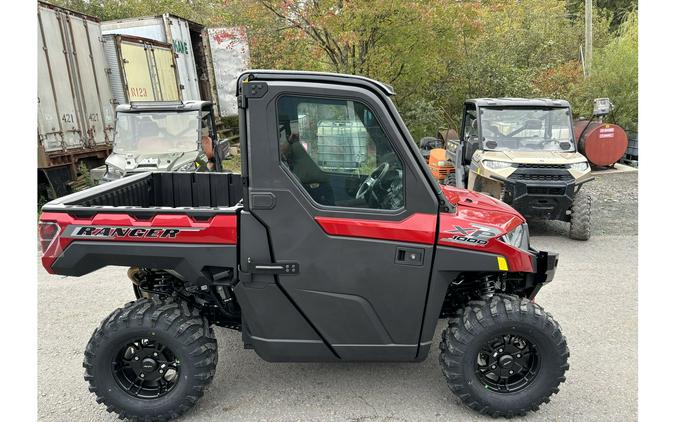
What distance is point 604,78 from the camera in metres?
15.4

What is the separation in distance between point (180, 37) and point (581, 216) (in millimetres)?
11763

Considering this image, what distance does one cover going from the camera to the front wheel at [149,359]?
3.15 m

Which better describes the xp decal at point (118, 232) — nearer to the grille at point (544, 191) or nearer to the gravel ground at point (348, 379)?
the gravel ground at point (348, 379)

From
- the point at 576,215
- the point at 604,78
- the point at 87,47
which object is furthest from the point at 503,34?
the point at 87,47

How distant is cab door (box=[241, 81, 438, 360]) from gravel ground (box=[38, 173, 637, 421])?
0.81 meters

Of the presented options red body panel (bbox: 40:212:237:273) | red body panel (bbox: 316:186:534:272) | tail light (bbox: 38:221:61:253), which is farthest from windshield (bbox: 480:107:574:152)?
tail light (bbox: 38:221:61:253)

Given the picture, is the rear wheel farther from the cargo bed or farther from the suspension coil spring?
the cargo bed

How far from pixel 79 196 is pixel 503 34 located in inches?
707

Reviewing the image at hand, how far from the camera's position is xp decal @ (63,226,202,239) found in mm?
3100

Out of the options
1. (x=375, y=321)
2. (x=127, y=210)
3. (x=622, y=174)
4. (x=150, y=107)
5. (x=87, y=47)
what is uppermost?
(x=87, y=47)

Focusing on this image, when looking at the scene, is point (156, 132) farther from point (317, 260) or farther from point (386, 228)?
point (386, 228)

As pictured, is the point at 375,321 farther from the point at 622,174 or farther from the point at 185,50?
the point at 185,50

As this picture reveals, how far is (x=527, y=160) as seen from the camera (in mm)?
7441

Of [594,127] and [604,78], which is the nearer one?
[594,127]
